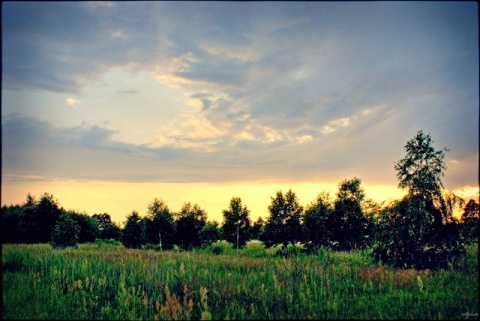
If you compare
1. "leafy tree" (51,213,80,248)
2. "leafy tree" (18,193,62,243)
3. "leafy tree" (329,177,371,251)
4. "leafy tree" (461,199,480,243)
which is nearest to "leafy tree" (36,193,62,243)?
"leafy tree" (18,193,62,243)

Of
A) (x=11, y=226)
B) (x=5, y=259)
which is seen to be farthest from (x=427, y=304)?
(x=11, y=226)

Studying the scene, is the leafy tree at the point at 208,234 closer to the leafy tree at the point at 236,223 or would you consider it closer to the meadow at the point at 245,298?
the leafy tree at the point at 236,223

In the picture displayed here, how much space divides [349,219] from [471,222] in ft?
44.4

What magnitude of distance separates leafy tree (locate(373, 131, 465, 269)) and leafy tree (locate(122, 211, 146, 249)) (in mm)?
30735

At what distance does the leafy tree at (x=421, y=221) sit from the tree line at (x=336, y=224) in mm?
36

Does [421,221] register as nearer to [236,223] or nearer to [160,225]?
[236,223]

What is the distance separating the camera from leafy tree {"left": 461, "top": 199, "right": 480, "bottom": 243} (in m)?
12.6

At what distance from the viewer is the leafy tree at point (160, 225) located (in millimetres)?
35062

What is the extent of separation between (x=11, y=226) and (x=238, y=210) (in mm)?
33057

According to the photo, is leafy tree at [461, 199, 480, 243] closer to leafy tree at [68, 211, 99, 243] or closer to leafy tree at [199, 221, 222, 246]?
leafy tree at [199, 221, 222, 246]

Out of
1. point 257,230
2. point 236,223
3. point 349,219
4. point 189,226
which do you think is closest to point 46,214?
point 189,226

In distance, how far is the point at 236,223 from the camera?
31.6 metres

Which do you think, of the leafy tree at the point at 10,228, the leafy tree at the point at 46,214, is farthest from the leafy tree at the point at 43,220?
the leafy tree at the point at 10,228

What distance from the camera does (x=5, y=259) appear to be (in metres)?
12.4
